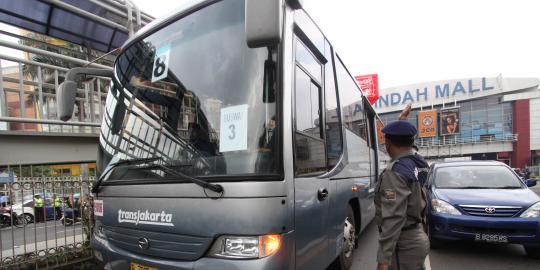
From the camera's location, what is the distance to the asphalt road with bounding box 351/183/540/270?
→ 4.78m

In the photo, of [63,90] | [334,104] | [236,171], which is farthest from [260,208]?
[63,90]

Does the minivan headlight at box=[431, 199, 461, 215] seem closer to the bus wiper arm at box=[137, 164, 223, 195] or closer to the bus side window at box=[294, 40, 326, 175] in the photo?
the bus side window at box=[294, 40, 326, 175]

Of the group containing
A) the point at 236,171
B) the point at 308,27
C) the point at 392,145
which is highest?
the point at 308,27

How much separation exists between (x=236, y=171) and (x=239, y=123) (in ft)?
1.24

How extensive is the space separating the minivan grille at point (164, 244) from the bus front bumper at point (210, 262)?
0.04m

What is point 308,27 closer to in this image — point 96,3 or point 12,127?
point 96,3

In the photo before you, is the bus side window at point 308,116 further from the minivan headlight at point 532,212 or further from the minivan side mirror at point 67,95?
the minivan headlight at point 532,212

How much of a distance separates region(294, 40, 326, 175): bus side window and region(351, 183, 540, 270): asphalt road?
2696mm

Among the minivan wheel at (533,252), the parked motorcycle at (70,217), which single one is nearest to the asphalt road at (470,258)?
the minivan wheel at (533,252)

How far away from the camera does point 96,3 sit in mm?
5281

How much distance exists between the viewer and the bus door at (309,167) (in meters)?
2.72

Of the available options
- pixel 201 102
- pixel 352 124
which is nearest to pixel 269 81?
pixel 201 102

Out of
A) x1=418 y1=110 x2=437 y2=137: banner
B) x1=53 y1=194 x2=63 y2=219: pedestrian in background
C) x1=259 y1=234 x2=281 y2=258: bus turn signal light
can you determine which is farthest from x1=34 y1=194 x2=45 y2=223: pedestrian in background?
x1=418 y1=110 x2=437 y2=137: banner

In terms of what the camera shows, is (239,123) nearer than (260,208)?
No
